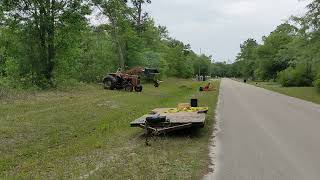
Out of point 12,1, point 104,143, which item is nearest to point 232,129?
point 104,143

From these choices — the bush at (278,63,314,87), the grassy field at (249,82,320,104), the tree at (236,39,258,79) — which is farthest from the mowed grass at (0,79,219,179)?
the tree at (236,39,258,79)

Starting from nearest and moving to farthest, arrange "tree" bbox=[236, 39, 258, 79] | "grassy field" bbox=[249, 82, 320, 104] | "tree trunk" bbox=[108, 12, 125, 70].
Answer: "grassy field" bbox=[249, 82, 320, 104], "tree trunk" bbox=[108, 12, 125, 70], "tree" bbox=[236, 39, 258, 79]

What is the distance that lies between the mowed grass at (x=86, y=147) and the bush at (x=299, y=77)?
154ft

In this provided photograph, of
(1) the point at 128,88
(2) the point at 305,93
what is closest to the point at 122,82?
(1) the point at 128,88

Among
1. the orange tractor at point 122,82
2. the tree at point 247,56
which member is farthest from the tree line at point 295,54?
the tree at point 247,56

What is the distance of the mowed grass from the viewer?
29.5 ft

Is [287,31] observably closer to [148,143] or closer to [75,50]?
[75,50]

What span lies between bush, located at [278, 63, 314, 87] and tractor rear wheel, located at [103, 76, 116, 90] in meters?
33.3

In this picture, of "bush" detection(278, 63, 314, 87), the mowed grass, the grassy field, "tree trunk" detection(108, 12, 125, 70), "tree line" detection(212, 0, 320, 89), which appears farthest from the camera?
"bush" detection(278, 63, 314, 87)

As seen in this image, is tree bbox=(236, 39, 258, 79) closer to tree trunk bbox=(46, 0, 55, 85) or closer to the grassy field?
the grassy field

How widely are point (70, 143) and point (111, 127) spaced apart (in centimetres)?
343

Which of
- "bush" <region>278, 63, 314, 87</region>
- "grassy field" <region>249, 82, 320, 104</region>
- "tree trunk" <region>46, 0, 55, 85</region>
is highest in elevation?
"tree trunk" <region>46, 0, 55, 85</region>

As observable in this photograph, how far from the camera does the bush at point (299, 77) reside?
63.1 m

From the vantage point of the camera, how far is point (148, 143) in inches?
486
